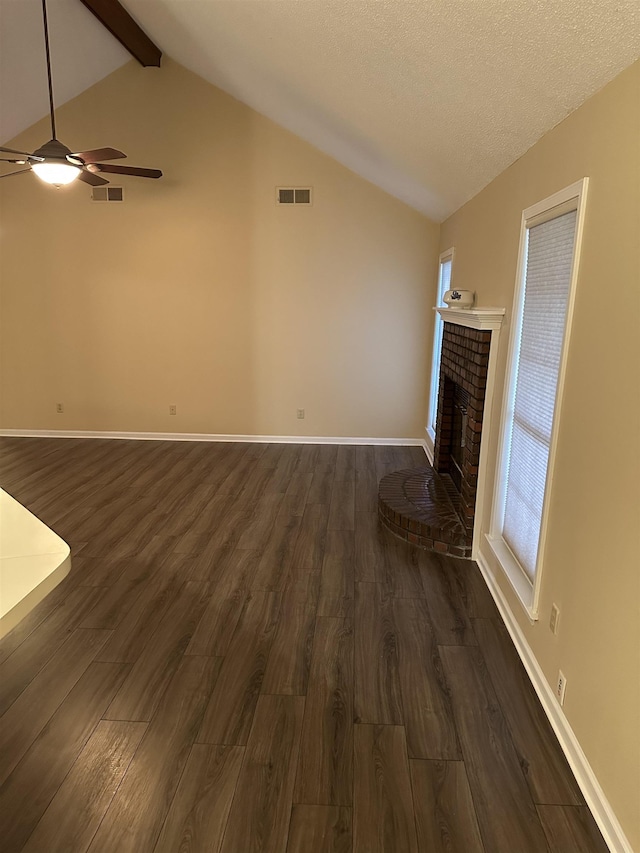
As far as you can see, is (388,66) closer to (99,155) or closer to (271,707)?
(99,155)

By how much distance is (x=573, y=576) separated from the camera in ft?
6.28

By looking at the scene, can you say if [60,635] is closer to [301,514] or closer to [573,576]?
[301,514]

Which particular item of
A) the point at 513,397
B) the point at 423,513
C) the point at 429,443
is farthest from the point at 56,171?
the point at 429,443

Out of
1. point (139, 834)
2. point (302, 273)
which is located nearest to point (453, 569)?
point (139, 834)

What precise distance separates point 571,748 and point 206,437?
4.70m

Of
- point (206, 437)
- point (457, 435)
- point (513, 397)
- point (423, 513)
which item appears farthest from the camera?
point (206, 437)

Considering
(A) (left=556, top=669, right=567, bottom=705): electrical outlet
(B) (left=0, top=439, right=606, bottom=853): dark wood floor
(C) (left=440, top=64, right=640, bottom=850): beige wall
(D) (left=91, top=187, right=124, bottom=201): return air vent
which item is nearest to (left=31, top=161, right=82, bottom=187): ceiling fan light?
(B) (left=0, top=439, right=606, bottom=853): dark wood floor

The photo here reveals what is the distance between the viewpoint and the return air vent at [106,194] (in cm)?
542

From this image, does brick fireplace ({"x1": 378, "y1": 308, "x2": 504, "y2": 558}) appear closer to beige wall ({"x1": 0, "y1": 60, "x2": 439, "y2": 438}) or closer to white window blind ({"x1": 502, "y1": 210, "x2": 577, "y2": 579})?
white window blind ({"x1": 502, "y1": 210, "x2": 577, "y2": 579})

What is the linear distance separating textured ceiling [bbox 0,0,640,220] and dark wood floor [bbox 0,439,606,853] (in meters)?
2.25

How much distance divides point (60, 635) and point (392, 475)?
258 cm

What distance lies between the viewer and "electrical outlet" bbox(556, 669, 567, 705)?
1969 millimetres

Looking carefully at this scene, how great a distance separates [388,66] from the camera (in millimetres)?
2467

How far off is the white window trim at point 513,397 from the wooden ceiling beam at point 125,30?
3.55 meters
